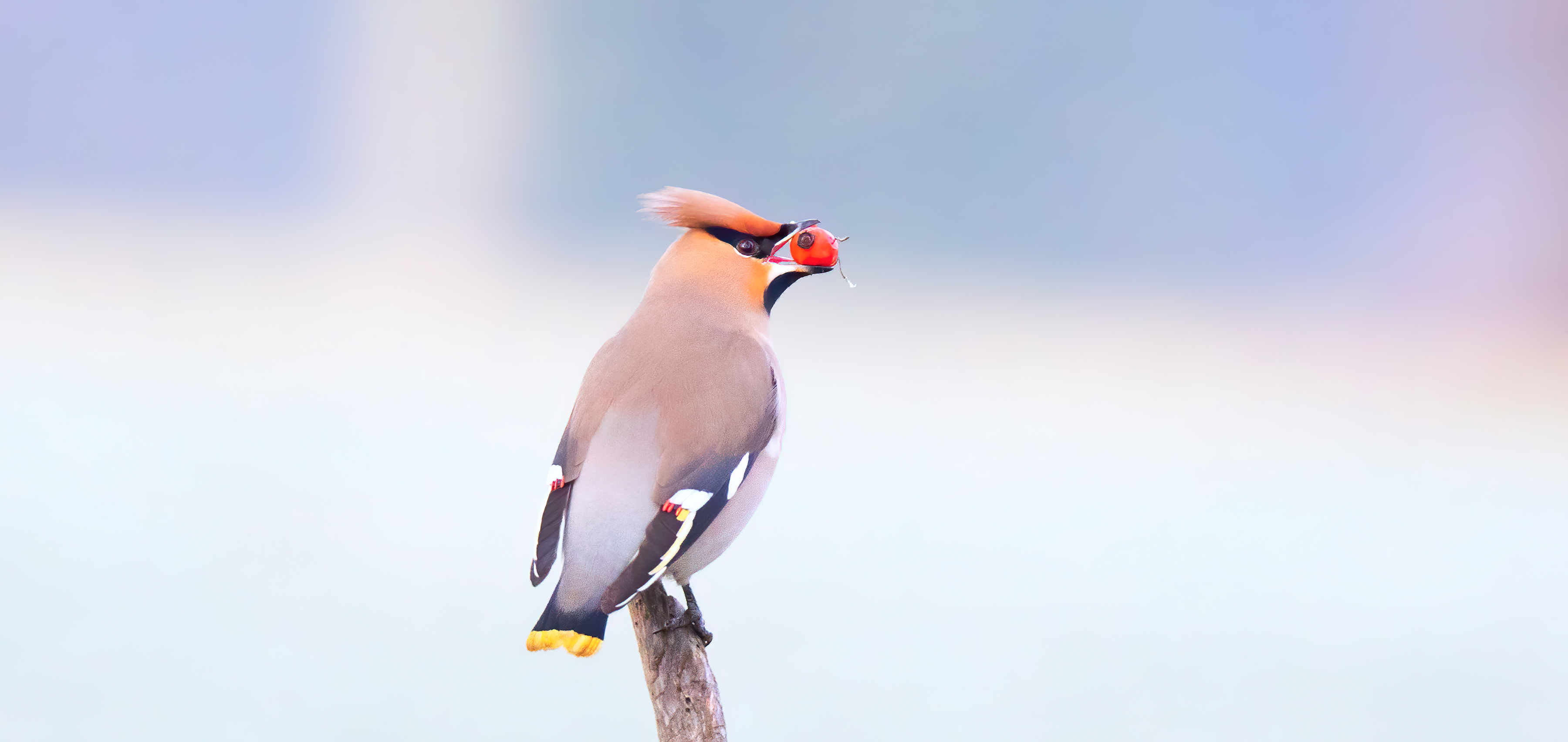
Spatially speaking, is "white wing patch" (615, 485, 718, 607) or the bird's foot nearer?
"white wing patch" (615, 485, 718, 607)

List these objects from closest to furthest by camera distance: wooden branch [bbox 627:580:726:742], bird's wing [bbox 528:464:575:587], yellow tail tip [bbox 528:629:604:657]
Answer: yellow tail tip [bbox 528:629:604:657]
bird's wing [bbox 528:464:575:587]
wooden branch [bbox 627:580:726:742]

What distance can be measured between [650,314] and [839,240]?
0.94ft

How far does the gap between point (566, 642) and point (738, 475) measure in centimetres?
31

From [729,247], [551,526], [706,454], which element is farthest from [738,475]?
[729,247]

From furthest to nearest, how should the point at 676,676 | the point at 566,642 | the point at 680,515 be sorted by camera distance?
the point at 676,676
the point at 680,515
the point at 566,642

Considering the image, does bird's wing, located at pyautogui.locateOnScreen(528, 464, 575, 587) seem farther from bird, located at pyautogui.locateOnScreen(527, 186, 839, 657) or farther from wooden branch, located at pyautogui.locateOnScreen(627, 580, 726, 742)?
wooden branch, located at pyautogui.locateOnScreen(627, 580, 726, 742)

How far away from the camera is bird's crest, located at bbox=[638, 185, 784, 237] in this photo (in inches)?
64.4

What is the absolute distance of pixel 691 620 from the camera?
158cm

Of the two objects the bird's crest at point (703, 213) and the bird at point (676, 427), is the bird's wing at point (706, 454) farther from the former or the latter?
the bird's crest at point (703, 213)

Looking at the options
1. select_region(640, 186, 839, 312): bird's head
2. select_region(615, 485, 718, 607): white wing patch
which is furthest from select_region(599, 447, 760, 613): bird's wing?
select_region(640, 186, 839, 312): bird's head

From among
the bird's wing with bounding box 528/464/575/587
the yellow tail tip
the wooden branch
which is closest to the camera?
the yellow tail tip

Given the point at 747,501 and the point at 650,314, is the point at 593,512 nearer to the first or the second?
the point at 747,501

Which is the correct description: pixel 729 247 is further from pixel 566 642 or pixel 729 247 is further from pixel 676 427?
pixel 566 642

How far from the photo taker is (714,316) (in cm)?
162
